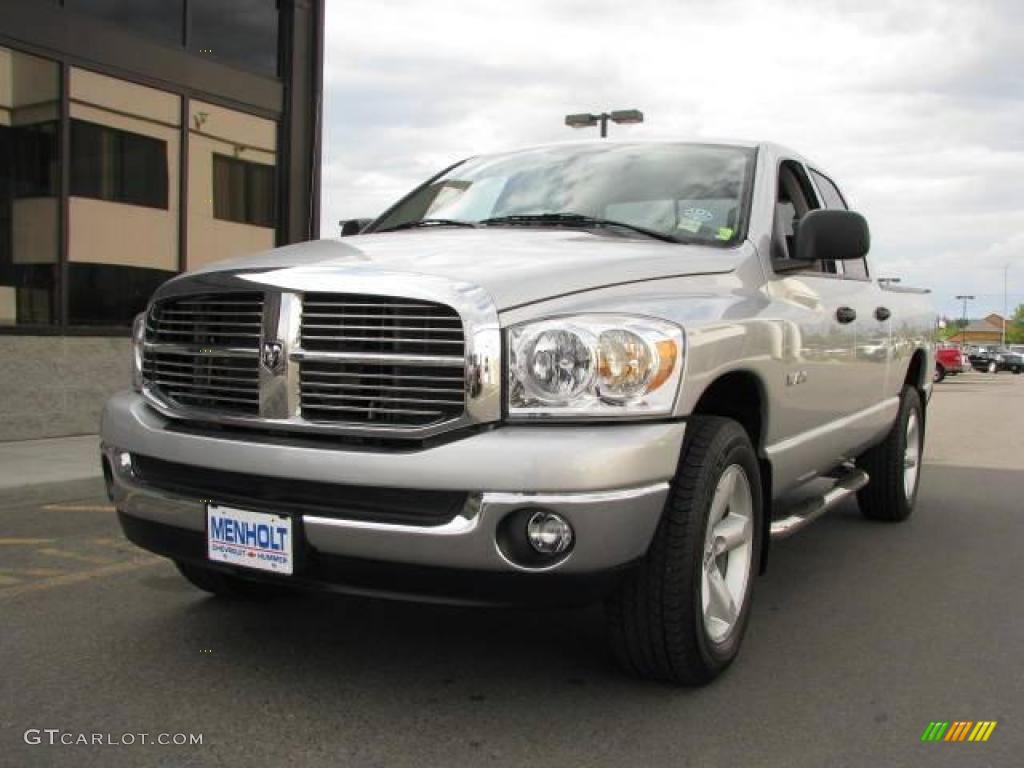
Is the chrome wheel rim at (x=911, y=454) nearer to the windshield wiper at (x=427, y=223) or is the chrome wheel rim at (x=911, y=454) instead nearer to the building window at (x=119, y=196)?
the windshield wiper at (x=427, y=223)

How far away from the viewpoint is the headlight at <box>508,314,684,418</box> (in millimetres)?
2787

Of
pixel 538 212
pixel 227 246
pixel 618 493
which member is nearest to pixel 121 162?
pixel 227 246

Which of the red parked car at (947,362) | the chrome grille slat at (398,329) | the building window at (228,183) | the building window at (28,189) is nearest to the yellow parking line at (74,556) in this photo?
the chrome grille slat at (398,329)

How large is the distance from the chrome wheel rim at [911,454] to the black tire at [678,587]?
343 cm

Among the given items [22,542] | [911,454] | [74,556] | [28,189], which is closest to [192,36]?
[28,189]

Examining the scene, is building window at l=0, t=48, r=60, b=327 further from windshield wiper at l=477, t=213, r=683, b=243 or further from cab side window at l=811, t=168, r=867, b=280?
cab side window at l=811, t=168, r=867, b=280

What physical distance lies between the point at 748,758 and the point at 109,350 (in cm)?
930

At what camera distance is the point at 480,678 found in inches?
130

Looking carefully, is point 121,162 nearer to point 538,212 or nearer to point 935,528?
point 538,212

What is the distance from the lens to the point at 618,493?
2723 mm

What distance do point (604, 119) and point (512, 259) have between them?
1788 cm

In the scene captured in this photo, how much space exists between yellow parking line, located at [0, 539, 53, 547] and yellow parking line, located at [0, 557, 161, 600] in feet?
2.73

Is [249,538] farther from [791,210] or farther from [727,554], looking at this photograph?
[791,210]

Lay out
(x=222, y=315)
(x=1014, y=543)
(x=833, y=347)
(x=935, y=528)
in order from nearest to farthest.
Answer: (x=222, y=315), (x=833, y=347), (x=1014, y=543), (x=935, y=528)
